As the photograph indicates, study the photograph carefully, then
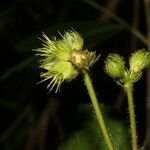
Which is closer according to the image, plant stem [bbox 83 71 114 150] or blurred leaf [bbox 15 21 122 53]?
plant stem [bbox 83 71 114 150]

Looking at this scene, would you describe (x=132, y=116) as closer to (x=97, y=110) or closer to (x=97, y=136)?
(x=97, y=110)

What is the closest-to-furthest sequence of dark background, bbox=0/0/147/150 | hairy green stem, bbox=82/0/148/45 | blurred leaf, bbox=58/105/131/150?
blurred leaf, bbox=58/105/131/150 < hairy green stem, bbox=82/0/148/45 < dark background, bbox=0/0/147/150

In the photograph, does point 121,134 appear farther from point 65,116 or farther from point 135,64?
point 65,116

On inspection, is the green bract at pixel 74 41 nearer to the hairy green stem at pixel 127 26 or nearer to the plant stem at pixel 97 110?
the plant stem at pixel 97 110

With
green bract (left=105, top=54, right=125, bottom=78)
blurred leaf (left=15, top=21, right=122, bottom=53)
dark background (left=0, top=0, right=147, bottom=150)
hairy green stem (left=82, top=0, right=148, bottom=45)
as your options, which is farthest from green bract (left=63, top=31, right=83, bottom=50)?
dark background (left=0, top=0, right=147, bottom=150)

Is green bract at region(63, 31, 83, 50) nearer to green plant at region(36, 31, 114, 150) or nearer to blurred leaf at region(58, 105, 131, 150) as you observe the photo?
green plant at region(36, 31, 114, 150)

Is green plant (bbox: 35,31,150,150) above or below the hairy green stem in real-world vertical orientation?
below

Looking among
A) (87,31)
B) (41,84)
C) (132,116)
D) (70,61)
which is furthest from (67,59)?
(41,84)

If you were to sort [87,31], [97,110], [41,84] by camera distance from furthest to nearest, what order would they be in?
[41,84]
[87,31]
[97,110]
